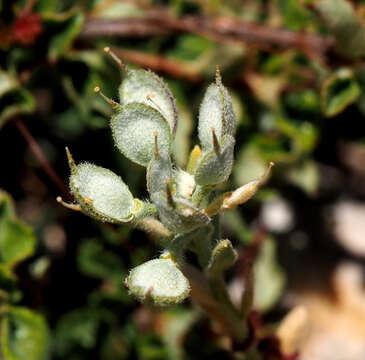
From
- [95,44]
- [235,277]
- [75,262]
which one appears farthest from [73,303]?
[95,44]

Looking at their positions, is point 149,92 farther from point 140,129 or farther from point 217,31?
point 217,31

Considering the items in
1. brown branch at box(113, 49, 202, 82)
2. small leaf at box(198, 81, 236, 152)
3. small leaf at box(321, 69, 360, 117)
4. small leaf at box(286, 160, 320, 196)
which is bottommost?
small leaf at box(286, 160, 320, 196)

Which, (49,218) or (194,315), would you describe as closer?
(194,315)

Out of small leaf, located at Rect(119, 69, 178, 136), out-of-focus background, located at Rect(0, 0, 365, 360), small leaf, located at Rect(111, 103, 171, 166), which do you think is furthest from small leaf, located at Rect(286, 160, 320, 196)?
small leaf, located at Rect(111, 103, 171, 166)

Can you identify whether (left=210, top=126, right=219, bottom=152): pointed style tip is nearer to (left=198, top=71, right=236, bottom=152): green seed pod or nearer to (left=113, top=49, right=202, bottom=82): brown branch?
(left=198, top=71, right=236, bottom=152): green seed pod

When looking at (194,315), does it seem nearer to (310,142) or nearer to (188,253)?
(188,253)

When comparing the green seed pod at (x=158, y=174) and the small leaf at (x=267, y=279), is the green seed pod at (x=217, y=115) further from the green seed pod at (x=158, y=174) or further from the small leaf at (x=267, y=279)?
the small leaf at (x=267, y=279)

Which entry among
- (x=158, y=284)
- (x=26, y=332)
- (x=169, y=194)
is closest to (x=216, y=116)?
(x=169, y=194)
